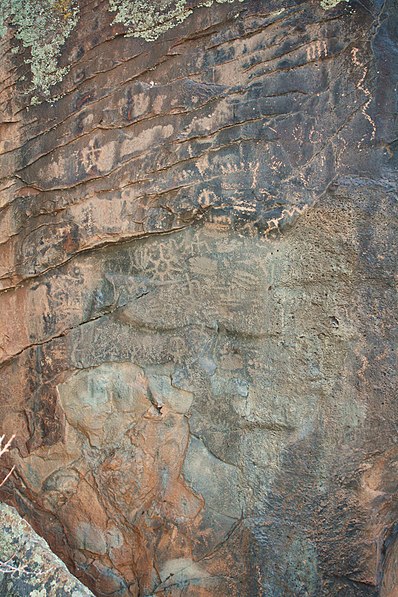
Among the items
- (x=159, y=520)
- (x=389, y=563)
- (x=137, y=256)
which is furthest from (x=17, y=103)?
(x=389, y=563)

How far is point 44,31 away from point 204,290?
110cm

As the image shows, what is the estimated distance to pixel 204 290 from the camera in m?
2.39

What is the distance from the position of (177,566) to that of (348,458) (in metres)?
0.70

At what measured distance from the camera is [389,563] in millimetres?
2381

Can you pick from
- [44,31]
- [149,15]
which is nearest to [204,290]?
[149,15]

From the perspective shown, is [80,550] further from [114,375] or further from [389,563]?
[389,563]

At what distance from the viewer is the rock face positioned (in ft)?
7.25

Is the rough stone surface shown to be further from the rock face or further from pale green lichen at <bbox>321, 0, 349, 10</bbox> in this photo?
pale green lichen at <bbox>321, 0, 349, 10</bbox>

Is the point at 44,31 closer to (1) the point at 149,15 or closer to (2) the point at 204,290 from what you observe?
(1) the point at 149,15

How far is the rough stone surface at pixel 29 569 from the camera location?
201 cm

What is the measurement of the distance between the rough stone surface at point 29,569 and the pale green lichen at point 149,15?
5.23 feet

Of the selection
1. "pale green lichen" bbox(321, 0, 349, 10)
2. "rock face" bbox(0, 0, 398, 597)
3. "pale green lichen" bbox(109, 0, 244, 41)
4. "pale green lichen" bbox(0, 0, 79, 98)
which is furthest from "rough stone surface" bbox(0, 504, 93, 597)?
"pale green lichen" bbox(321, 0, 349, 10)

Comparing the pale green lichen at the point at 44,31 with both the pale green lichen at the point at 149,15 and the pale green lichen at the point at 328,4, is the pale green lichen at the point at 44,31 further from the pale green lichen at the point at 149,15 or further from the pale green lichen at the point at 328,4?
the pale green lichen at the point at 328,4

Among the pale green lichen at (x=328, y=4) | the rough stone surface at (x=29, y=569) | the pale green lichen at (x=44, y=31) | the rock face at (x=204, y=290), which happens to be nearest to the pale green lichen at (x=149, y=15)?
the rock face at (x=204, y=290)
